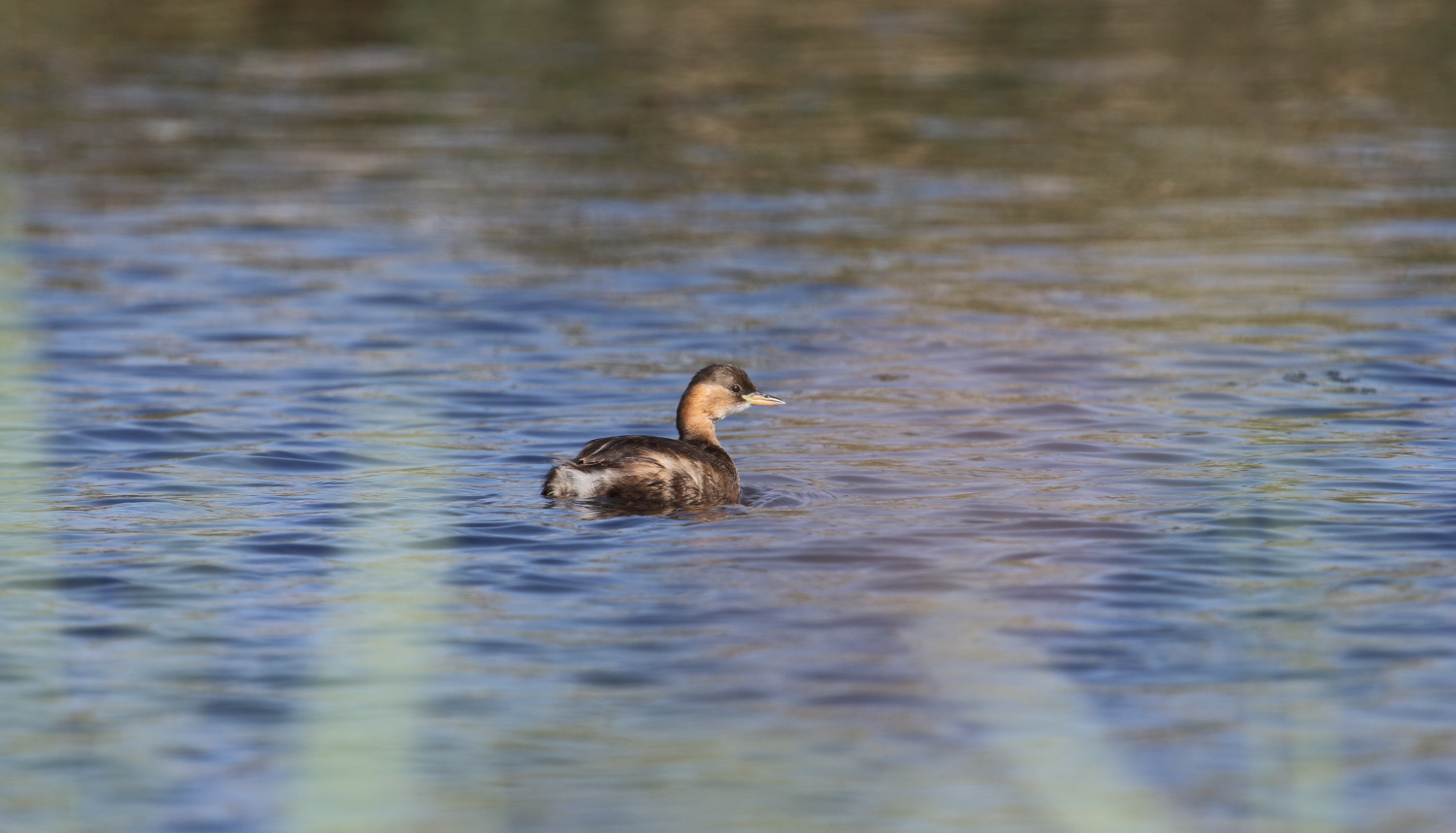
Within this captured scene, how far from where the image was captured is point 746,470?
10805 mm

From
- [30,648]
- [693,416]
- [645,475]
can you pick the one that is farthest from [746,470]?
[30,648]

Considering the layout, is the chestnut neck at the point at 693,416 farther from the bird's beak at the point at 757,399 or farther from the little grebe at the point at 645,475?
the little grebe at the point at 645,475

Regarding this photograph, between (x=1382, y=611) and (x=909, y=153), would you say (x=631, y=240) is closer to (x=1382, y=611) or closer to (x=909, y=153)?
(x=909, y=153)

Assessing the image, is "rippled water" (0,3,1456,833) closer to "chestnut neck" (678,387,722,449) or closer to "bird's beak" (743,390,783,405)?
"bird's beak" (743,390,783,405)

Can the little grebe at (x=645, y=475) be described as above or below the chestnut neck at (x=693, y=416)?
below

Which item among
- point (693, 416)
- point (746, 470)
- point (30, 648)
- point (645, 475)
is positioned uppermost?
point (693, 416)

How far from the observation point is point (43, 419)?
1160 cm

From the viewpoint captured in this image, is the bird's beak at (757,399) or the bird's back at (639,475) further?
the bird's beak at (757,399)

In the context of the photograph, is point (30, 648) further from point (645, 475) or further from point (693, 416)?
point (693, 416)

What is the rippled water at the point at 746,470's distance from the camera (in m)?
6.36

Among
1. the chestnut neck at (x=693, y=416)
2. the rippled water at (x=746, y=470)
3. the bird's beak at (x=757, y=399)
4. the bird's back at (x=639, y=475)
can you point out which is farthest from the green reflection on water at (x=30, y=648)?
the bird's beak at (x=757, y=399)

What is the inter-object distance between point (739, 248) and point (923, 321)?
3.06 metres

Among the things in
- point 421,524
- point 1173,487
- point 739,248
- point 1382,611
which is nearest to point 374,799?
point 421,524

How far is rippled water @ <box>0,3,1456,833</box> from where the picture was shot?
636 cm
